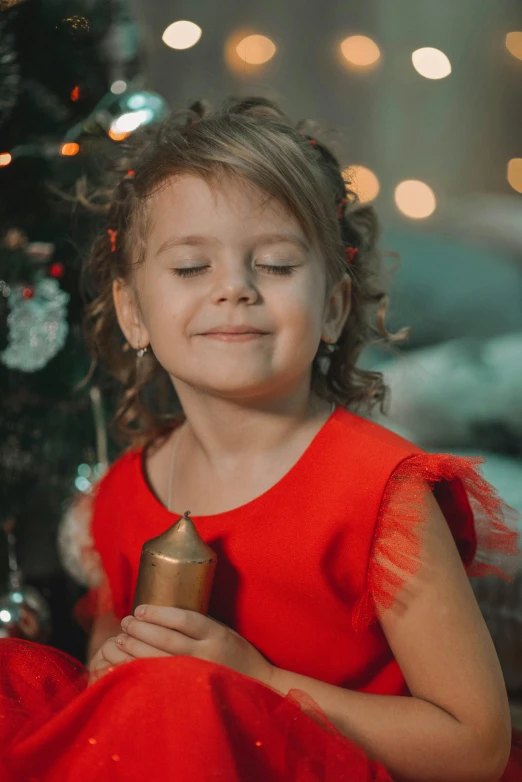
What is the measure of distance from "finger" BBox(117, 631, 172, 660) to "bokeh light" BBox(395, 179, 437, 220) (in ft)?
3.51

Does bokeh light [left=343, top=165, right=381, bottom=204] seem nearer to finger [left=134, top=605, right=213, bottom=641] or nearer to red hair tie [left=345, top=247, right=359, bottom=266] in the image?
red hair tie [left=345, top=247, right=359, bottom=266]

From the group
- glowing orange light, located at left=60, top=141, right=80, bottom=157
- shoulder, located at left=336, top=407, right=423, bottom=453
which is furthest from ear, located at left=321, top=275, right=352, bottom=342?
glowing orange light, located at left=60, top=141, right=80, bottom=157

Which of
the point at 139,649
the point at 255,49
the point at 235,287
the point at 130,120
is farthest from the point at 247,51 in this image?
the point at 139,649

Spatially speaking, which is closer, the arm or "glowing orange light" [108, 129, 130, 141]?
the arm

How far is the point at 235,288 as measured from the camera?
0.95 metres

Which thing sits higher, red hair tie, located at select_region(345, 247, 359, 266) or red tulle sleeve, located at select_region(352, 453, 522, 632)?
red hair tie, located at select_region(345, 247, 359, 266)

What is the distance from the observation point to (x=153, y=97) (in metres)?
1.36

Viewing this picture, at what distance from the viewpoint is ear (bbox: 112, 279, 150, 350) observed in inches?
45.7

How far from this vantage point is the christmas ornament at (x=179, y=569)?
0.90 meters

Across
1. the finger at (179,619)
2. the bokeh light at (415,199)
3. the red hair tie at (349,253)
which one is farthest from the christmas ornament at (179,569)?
the bokeh light at (415,199)

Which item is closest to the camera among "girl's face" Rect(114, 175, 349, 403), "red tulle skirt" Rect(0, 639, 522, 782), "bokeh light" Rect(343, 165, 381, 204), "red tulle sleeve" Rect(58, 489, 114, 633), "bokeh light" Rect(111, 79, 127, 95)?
"red tulle skirt" Rect(0, 639, 522, 782)

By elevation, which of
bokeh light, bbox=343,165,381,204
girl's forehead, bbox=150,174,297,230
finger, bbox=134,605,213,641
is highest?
girl's forehead, bbox=150,174,297,230

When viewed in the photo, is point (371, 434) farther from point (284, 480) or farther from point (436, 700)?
point (436, 700)

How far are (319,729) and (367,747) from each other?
0.41ft
